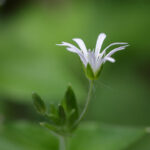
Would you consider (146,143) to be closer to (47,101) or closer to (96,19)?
(47,101)

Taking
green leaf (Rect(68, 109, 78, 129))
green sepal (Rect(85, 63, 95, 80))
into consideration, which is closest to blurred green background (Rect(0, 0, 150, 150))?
green leaf (Rect(68, 109, 78, 129))

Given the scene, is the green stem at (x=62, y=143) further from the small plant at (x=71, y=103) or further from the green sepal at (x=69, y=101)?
the green sepal at (x=69, y=101)

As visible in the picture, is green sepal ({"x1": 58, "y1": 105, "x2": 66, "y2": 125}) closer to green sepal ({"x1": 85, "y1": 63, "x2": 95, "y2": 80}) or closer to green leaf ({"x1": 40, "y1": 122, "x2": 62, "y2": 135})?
green leaf ({"x1": 40, "y1": 122, "x2": 62, "y2": 135})

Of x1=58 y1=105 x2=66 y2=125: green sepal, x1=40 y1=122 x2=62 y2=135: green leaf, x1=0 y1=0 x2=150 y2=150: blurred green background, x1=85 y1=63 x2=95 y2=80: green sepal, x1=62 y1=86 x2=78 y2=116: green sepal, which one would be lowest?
x1=40 y1=122 x2=62 y2=135: green leaf

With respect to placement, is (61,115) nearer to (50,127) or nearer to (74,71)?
(50,127)

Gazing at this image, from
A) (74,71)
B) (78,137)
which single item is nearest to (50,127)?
(78,137)
